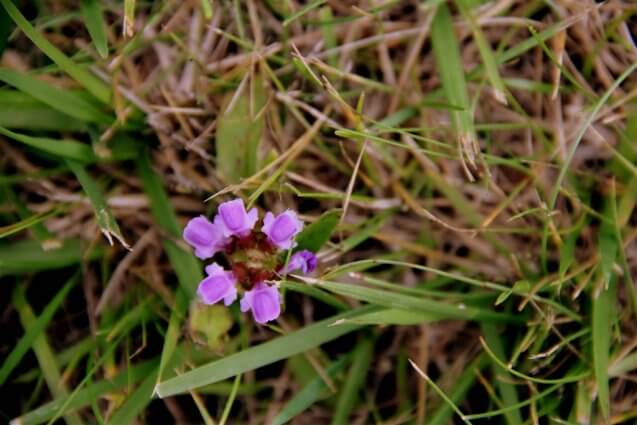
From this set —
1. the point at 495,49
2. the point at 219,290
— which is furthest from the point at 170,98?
the point at 495,49

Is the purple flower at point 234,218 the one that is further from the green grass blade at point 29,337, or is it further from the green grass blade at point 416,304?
the green grass blade at point 29,337

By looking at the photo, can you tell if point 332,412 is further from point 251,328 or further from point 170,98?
point 170,98

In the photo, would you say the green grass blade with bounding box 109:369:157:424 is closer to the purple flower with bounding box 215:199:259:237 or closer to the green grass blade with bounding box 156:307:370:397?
the green grass blade with bounding box 156:307:370:397

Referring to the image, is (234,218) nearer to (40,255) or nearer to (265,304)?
(265,304)

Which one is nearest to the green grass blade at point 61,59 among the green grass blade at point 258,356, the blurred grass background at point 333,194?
the blurred grass background at point 333,194

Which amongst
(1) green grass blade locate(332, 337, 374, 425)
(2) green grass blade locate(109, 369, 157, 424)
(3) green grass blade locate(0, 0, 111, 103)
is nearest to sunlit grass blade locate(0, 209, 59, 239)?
(3) green grass blade locate(0, 0, 111, 103)
